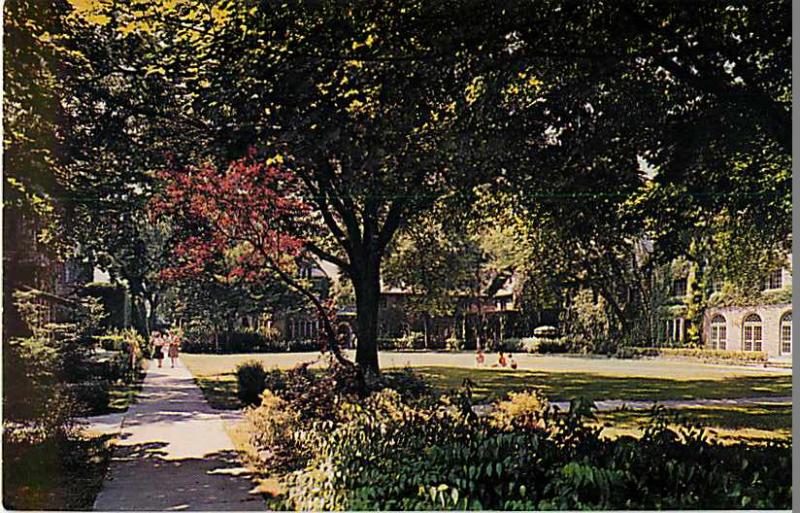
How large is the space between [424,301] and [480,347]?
0.45m

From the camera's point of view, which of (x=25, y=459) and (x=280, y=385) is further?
(x=280, y=385)

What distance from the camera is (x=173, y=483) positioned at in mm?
4621

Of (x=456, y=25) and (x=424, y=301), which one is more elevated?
(x=456, y=25)

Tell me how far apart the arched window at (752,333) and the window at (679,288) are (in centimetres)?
40

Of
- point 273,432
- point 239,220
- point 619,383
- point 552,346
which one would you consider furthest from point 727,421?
point 239,220

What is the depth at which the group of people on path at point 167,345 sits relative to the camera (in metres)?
4.84

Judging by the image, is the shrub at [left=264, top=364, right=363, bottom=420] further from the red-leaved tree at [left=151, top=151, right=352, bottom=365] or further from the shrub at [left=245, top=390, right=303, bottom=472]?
the red-leaved tree at [left=151, top=151, right=352, bottom=365]

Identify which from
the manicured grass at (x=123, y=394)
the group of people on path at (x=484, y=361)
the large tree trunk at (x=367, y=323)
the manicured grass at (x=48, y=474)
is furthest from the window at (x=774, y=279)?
the manicured grass at (x=48, y=474)

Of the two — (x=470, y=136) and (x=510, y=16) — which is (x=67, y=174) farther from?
(x=510, y=16)

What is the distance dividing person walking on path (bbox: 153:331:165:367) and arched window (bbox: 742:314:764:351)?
355 centimetres

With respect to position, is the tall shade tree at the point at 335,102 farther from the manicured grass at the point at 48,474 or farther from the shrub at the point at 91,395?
the manicured grass at the point at 48,474

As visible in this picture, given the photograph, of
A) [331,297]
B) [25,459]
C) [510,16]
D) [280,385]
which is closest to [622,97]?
[510,16]

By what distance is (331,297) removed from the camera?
5.02 metres

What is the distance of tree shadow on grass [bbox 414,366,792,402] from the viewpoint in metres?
4.98
